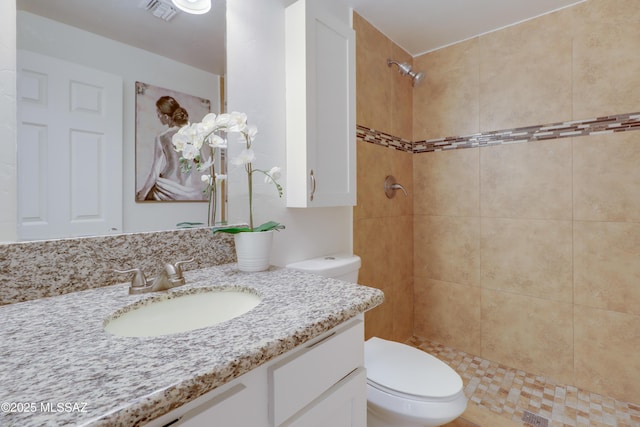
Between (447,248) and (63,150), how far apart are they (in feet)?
7.17

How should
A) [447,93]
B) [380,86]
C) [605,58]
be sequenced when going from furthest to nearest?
[447,93] → [380,86] → [605,58]

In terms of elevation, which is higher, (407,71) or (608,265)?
(407,71)

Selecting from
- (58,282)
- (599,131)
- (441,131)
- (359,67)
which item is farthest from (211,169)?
(599,131)

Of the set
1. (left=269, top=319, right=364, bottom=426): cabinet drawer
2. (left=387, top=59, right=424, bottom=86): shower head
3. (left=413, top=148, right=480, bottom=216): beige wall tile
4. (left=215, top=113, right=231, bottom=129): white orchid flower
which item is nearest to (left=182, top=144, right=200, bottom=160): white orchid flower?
(left=215, top=113, right=231, bottom=129): white orchid flower

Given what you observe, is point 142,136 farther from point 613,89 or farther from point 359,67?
point 613,89

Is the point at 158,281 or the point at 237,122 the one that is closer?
the point at 158,281

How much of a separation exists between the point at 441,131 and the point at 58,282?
2.26 metres

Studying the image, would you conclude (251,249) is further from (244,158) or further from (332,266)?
(332,266)

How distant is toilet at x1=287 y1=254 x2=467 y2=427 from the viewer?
1.05 m

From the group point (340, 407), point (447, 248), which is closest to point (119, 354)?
point (340, 407)

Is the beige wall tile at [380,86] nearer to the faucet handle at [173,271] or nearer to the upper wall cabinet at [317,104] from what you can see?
the upper wall cabinet at [317,104]

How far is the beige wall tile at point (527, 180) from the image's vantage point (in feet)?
5.86

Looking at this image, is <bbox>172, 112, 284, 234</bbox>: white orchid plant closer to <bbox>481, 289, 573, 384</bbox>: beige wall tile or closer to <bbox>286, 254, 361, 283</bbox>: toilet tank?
<bbox>286, 254, 361, 283</bbox>: toilet tank

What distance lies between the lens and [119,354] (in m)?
0.52
